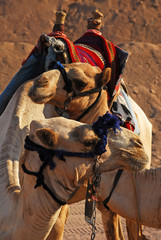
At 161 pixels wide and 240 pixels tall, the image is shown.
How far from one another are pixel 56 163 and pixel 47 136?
0.55ft

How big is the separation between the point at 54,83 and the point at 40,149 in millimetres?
1256

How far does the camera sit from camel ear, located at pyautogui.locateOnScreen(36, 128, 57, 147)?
2.61 m

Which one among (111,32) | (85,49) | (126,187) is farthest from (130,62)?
(126,187)

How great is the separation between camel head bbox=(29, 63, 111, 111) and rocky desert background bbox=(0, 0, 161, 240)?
1296 cm

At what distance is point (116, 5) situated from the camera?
64.0 ft

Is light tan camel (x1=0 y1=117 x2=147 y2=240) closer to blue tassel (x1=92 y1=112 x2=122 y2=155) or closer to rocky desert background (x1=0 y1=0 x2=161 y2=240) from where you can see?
blue tassel (x1=92 y1=112 x2=122 y2=155)

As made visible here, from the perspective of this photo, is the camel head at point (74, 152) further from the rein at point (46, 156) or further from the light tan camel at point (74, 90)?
the light tan camel at point (74, 90)

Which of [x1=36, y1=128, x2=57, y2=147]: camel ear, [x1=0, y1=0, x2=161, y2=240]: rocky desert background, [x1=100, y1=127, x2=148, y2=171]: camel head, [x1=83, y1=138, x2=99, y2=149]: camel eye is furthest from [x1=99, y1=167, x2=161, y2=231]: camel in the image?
[x1=0, y1=0, x2=161, y2=240]: rocky desert background

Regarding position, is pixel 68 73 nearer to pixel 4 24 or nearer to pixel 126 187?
pixel 126 187

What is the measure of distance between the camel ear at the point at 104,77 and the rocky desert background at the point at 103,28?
1295 centimetres

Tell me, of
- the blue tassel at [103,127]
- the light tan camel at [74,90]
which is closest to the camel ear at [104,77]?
the light tan camel at [74,90]

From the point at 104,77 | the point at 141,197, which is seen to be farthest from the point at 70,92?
the point at 141,197

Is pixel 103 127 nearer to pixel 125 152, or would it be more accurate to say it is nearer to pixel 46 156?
pixel 125 152

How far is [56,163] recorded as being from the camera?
2674mm
